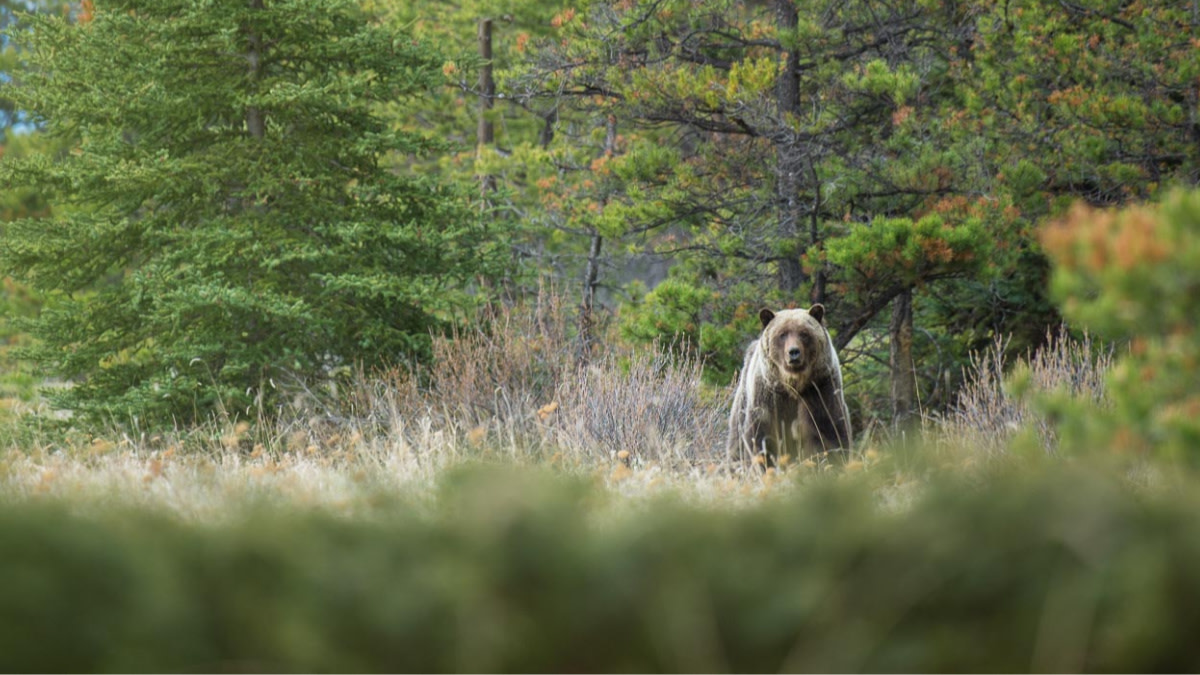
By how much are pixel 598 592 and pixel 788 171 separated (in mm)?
10229

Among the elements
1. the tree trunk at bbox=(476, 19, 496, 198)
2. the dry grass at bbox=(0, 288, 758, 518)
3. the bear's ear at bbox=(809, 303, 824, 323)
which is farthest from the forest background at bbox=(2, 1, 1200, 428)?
the tree trunk at bbox=(476, 19, 496, 198)

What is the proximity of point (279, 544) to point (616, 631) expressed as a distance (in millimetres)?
730

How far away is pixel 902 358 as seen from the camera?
1280 cm

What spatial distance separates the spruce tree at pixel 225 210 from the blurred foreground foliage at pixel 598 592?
23.3 feet

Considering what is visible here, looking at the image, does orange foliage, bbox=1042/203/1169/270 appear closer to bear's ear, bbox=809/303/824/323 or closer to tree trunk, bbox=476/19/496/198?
bear's ear, bbox=809/303/824/323

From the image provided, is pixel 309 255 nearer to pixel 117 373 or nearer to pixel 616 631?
pixel 117 373

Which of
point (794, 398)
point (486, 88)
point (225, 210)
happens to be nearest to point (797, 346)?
point (794, 398)

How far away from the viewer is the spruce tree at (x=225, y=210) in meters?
9.56

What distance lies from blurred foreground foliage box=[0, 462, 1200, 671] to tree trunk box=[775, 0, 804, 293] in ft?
30.6

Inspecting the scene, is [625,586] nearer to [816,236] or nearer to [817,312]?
[817,312]

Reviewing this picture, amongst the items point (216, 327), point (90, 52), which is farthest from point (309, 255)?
point (90, 52)

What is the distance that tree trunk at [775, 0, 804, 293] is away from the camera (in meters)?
11.7

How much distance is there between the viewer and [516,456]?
21.0 feet

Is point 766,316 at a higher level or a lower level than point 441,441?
higher
